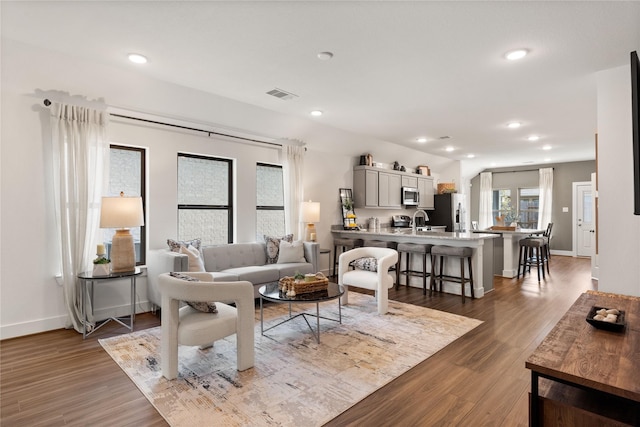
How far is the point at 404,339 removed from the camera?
131 inches

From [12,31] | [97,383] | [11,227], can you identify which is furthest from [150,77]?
[97,383]

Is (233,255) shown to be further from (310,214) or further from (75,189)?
(75,189)

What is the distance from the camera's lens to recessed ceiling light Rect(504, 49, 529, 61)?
9.81 feet

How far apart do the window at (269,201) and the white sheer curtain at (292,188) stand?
21 cm

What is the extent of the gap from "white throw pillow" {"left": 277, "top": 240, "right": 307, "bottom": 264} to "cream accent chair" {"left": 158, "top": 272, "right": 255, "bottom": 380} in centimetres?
239

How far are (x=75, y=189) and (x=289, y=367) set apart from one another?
297 cm

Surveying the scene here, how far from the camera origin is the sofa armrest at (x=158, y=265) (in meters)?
3.77

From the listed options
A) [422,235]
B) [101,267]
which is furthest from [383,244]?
[101,267]

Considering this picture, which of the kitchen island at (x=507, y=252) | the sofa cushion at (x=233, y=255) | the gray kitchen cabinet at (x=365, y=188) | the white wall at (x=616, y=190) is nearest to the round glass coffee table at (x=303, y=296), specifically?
the sofa cushion at (x=233, y=255)

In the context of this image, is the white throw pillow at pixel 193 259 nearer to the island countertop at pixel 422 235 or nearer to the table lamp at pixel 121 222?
the table lamp at pixel 121 222

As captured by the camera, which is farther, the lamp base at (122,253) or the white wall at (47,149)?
the lamp base at (122,253)

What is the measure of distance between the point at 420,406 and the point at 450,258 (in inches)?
135

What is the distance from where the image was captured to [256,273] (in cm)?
440

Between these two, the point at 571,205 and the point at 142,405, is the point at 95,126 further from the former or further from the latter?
the point at 571,205
